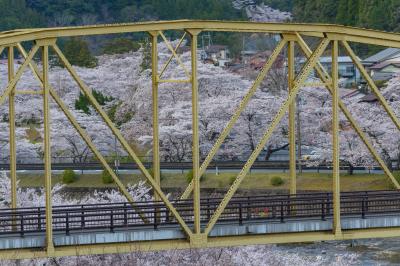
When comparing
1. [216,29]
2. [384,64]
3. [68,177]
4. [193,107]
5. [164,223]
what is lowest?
[68,177]

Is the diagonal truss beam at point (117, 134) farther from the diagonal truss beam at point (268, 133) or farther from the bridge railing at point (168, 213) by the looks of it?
the bridge railing at point (168, 213)

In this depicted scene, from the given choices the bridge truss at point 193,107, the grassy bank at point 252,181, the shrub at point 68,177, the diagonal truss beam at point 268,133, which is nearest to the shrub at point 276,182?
the grassy bank at point 252,181

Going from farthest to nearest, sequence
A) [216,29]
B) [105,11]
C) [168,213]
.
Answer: [105,11]
[168,213]
[216,29]

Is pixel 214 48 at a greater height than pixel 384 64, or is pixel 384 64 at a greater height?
pixel 214 48

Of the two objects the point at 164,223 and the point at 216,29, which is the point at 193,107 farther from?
the point at 164,223

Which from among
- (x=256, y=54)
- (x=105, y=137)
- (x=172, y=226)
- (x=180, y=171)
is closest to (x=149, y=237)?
(x=172, y=226)

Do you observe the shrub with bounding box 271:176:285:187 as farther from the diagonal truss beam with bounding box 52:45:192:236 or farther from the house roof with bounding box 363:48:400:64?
the house roof with bounding box 363:48:400:64

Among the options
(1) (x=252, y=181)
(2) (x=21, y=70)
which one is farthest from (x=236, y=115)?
(1) (x=252, y=181)

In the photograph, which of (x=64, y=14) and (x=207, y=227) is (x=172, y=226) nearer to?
(x=207, y=227)

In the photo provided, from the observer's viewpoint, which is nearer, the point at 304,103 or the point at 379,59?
the point at 304,103

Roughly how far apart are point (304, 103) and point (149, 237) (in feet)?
108

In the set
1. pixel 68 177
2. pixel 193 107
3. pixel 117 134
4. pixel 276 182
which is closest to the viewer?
pixel 117 134

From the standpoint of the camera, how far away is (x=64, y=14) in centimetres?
10538

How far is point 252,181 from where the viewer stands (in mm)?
51188
